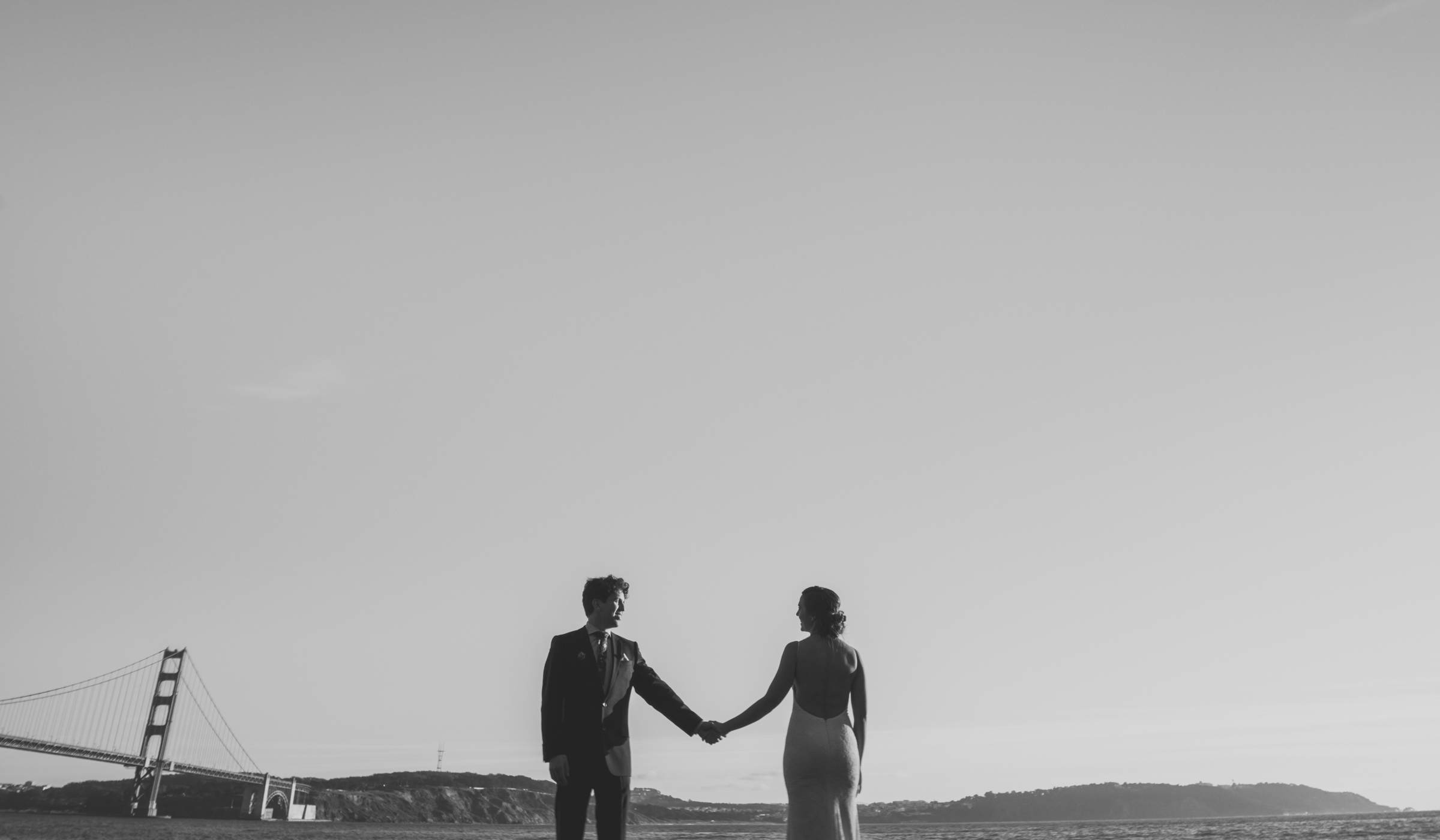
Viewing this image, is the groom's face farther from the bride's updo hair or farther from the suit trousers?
the bride's updo hair

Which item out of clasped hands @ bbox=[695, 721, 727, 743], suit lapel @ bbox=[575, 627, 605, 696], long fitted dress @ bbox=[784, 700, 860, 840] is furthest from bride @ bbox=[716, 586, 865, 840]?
suit lapel @ bbox=[575, 627, 605, 696]

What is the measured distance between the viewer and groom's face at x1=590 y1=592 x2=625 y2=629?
5000 mm

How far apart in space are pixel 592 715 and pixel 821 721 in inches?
47.0

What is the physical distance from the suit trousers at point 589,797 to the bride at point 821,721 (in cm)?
87

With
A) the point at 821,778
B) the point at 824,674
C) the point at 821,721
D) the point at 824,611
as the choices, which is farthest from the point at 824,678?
the point at 821,778

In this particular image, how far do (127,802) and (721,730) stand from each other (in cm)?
10022

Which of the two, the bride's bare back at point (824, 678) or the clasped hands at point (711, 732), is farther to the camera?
the clasped hands at point (711, 732)

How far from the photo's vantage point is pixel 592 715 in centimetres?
477

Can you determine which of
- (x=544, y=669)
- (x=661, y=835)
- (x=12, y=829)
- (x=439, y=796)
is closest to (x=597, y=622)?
(x=544, y=669)

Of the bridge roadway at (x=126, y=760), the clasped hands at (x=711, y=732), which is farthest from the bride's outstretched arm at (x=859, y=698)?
the bridge roadway at (x=126, y=760)

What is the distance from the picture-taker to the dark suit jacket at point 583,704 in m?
4.71

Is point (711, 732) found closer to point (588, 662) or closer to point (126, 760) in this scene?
point (588, 662)

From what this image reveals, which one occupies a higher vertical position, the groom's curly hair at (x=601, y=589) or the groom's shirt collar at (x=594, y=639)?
the groom's curly hair at (x=601, y=589)

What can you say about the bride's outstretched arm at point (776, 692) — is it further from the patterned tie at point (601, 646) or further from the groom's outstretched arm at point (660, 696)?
the patterned tie at point (601, 646)
